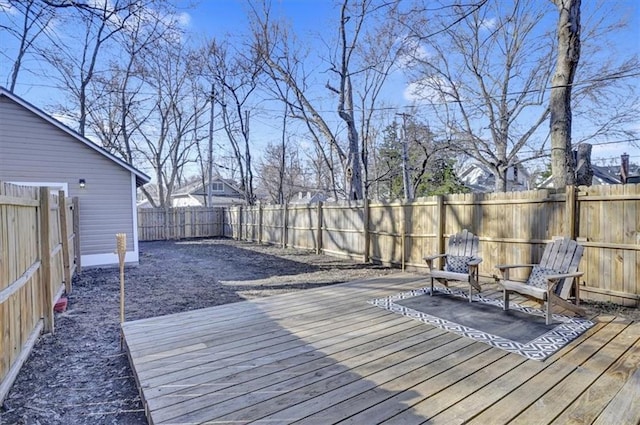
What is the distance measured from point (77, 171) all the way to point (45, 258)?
5379 millimetres

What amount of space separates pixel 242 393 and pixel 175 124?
2021 cm

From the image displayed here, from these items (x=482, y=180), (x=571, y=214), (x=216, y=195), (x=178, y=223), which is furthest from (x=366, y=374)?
(x=216, y=195)

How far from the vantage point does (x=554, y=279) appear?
3.54 m

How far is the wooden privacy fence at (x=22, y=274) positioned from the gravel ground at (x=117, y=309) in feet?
0.64

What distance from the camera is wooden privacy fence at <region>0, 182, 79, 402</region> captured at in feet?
8.54

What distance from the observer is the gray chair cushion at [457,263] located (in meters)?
4.91

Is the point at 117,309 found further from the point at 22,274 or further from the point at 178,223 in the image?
the point at 178,223

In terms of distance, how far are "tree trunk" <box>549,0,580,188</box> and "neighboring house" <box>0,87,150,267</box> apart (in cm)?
914

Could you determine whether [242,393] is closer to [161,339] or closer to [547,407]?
[161,339]

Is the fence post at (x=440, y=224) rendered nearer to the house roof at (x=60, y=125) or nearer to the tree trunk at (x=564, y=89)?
the tree trunk at (x=564, y=89)

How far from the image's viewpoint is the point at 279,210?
12.9m

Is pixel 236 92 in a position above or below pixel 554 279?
above

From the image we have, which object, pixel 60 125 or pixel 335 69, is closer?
pixel 60 125

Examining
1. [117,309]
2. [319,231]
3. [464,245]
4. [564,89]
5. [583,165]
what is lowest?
[117,309]
